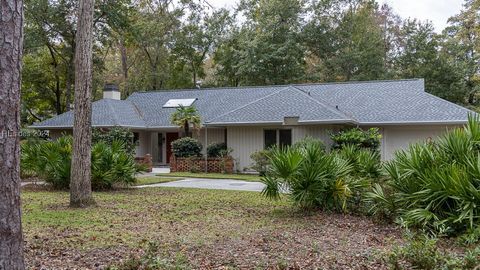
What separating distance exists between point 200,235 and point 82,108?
4.79 metres

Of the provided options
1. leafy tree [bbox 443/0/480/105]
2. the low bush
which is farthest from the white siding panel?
leafy tree [bbox 443/0/480/105]

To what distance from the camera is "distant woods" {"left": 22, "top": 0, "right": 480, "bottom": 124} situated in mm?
31781

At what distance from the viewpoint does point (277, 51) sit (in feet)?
111

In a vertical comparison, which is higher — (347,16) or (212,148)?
(347,16)

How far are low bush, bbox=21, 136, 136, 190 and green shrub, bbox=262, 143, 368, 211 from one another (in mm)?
6000

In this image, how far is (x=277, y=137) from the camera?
71.6 feet

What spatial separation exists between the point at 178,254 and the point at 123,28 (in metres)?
27.8

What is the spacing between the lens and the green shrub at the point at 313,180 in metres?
8.99

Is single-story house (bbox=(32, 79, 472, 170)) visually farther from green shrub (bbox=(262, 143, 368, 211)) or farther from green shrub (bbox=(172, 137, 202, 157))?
green shrub (bbox=(262, 143, 368, 211))

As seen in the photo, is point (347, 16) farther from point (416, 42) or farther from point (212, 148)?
point (212, 148)

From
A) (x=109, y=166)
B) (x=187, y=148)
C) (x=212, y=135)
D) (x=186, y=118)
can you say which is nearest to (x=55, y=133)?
(x=187, y=148)

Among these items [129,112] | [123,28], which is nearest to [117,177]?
[129,112]

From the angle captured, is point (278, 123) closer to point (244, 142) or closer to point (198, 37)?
point (244, 142)

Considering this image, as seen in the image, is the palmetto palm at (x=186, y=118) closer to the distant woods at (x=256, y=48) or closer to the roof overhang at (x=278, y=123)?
the roof overhang at (x=278, y=123)
